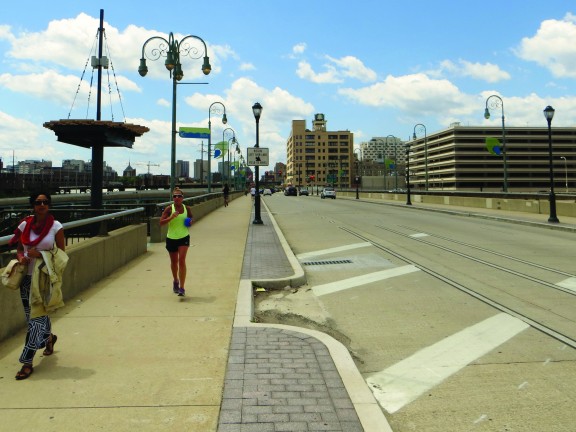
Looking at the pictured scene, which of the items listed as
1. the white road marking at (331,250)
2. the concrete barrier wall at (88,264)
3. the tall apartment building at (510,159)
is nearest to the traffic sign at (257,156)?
the white road marking at (331,250)

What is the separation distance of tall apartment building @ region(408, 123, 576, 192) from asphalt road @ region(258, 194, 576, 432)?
406ft

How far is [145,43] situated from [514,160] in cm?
13241

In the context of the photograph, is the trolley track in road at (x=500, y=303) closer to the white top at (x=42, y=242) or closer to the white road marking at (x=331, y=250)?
the white road marking at (x=331, y=250)

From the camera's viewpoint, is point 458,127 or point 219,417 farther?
point 458,127

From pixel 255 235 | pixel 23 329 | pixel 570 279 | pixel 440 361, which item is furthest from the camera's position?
pixel 255 235

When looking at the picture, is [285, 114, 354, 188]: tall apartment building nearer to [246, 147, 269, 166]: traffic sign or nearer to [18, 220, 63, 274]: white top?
[246, 147, 269, 166]: traffic sign

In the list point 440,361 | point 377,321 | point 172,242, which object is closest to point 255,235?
point 172,242

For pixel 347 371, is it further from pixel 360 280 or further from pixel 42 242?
pixel 360 280

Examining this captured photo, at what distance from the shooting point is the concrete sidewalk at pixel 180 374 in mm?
3566

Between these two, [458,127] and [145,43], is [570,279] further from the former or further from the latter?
[458,127]

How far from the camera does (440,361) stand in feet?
16.9

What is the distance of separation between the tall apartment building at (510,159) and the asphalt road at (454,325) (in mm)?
123841

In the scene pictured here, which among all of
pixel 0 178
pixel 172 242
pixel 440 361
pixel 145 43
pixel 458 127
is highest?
pixel 458 127

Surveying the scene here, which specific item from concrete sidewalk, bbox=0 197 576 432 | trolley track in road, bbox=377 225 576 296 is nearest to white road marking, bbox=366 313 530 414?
concrete sidewalk, bbox=0 197 576 432
